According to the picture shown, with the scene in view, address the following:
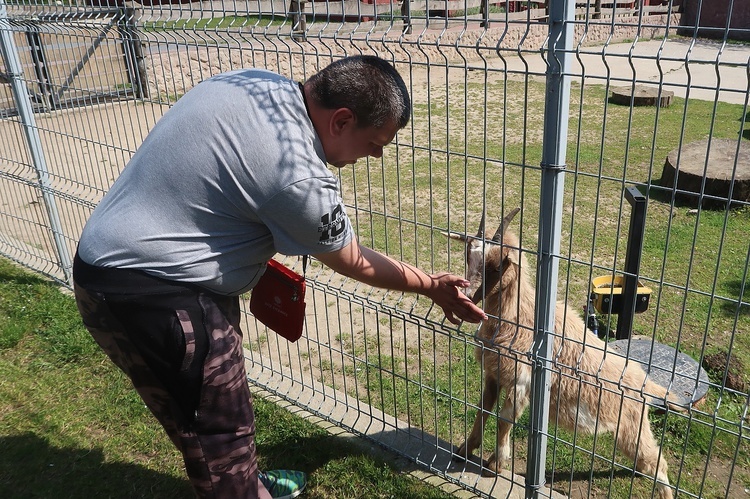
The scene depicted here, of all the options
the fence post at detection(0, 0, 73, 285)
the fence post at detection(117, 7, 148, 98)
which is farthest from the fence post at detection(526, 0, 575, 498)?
the fence post at detection(0, 0, 73, 285)

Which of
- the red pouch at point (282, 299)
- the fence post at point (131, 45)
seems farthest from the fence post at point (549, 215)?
the fence post at point (131, 45)

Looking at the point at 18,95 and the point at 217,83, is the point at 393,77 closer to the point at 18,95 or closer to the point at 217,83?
the point at 217,83

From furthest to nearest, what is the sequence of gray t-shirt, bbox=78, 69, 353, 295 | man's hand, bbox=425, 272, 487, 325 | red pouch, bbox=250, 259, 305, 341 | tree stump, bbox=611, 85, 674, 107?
1. tree stump, bbox=611, 85, 674, 107
2. red pouch, bbox=250, 259, 305, 341
3. man's hand, bbox=425, 272, 487, 325
4. gray t-shirt, bbox=78, 69, 353, 295

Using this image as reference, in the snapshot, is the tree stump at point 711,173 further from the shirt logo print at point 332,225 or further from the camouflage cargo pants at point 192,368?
the camouflage cargo pants at point 192,368

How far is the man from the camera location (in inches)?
82.7

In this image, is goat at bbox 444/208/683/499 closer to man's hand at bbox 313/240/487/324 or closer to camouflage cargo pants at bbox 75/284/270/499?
→ man's hand at bbox 313/240/487/324

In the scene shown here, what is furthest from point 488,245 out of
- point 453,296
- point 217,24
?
point 217,24

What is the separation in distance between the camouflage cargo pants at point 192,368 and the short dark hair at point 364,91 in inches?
33.3

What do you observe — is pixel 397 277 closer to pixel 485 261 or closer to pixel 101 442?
pixel 485 261

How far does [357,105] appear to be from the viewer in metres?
2.13

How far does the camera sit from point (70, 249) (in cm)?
634

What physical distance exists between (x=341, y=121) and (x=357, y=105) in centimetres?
9

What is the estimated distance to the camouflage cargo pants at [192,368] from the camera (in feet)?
7.40

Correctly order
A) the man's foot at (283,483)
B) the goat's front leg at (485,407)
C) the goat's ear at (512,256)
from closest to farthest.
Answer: the goat's ear at (512,256) → the man's foot at (283,483) → the goat's front leg at (485,407)
